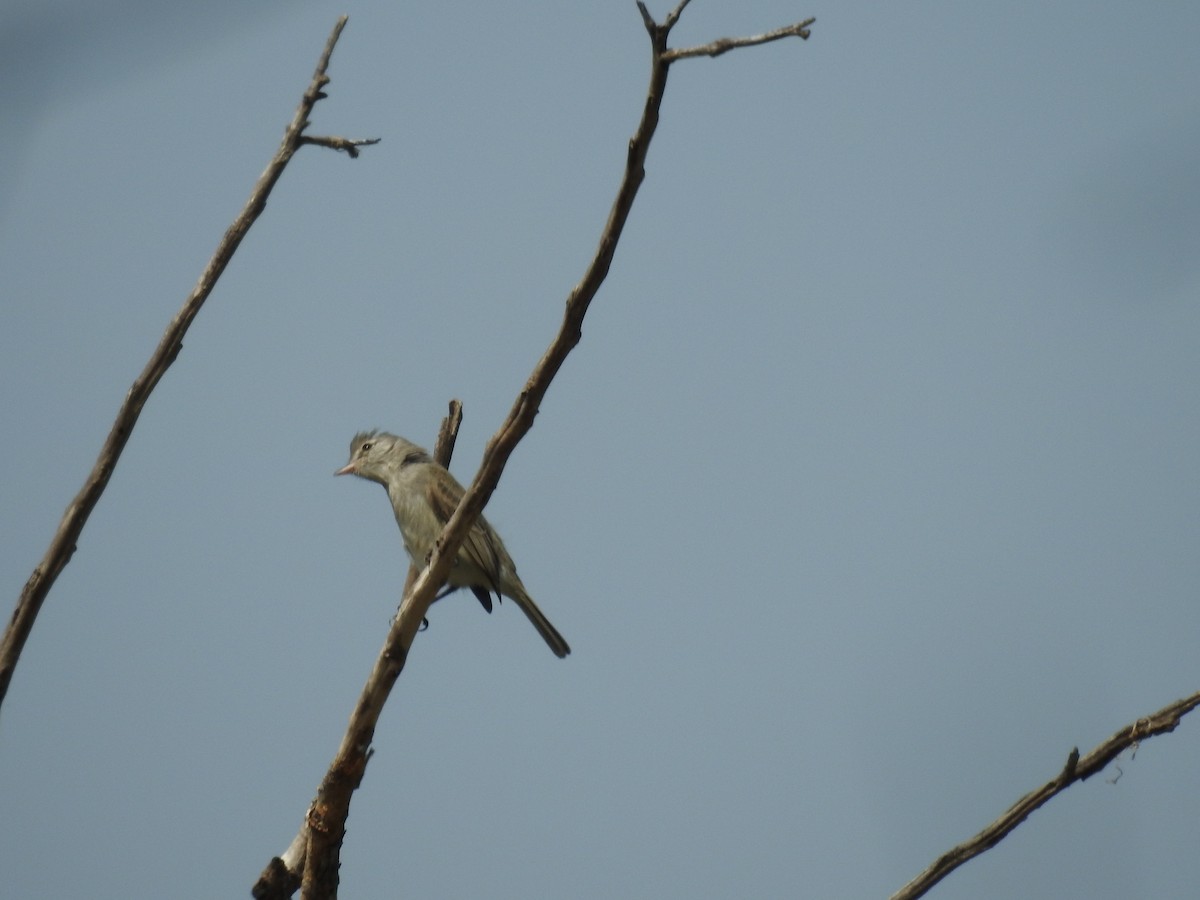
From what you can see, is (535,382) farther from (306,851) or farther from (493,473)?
(306,851)

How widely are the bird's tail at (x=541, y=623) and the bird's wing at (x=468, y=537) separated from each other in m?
0.34

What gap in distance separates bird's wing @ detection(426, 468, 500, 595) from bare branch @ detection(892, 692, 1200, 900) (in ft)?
16.8

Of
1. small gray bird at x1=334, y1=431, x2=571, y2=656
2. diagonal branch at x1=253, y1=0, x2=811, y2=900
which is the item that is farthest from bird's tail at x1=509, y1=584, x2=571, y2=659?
diagonal branch at x1=253, y1=0, x2=811, y2=900

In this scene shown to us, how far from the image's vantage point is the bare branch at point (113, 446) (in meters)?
3.91

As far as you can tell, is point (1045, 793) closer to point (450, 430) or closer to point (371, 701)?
point (371, 701)

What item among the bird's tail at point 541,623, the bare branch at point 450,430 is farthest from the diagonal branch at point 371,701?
the bird's tail at point 541,623

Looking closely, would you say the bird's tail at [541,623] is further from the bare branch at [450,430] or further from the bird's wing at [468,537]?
the bare branch at [450,430]

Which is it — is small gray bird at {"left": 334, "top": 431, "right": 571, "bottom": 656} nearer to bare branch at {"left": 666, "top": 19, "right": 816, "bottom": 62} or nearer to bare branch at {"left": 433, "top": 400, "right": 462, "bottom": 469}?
bare branch at {"left": 433, "top": 400, "right": 462, "bottom": 469}

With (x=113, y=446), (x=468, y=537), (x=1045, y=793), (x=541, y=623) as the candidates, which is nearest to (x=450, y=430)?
(x=468, y=537)

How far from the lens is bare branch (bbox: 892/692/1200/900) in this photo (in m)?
3.84

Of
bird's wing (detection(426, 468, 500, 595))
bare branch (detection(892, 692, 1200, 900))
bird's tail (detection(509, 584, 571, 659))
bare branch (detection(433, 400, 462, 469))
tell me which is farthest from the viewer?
bird's tail (detection(509, 584, 571, 659))

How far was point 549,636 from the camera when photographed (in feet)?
31.0

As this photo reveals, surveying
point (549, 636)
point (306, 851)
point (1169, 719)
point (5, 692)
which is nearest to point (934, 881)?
point (1169, 719)

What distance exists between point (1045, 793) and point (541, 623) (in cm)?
589
